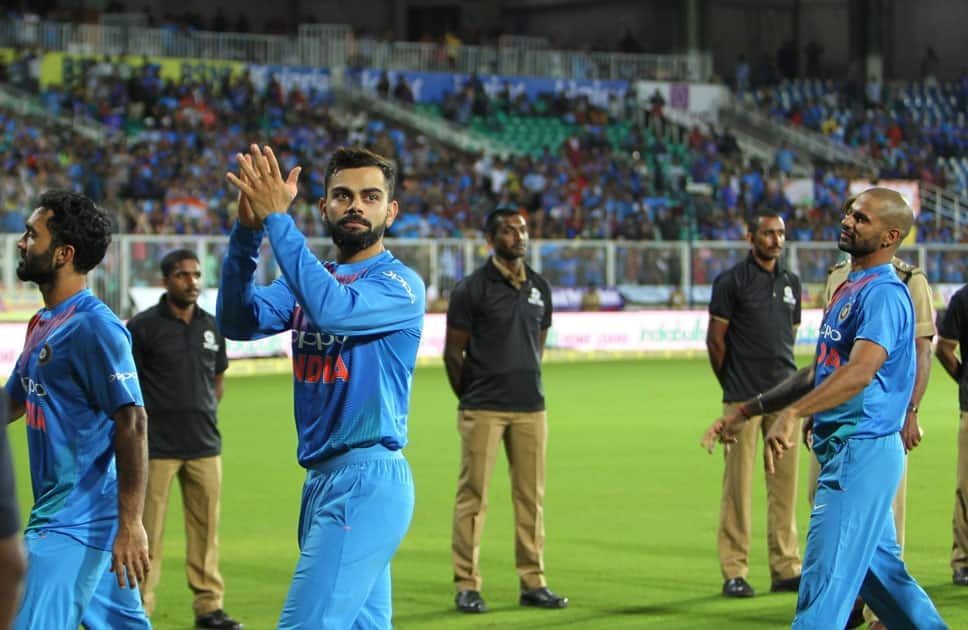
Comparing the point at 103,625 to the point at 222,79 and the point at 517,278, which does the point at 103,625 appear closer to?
the point at 517,278

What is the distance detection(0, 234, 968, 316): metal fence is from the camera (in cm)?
2759

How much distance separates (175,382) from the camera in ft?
29.9

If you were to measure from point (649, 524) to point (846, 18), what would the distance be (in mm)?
49575

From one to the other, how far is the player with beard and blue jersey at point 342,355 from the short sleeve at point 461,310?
162 inches

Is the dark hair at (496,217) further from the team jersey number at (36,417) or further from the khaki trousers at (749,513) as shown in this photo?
the team jersey number at (36,417)

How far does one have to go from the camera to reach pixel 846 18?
5847cm

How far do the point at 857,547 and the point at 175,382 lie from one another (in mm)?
4404

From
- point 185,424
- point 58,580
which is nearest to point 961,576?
point 185,424

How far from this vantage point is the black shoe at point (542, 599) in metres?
9.26

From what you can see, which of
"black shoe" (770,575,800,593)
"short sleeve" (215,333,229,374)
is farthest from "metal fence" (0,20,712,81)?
"black shoe" (770,575,800,593)

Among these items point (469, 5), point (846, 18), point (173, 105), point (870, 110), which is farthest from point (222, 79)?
point (846, 18)

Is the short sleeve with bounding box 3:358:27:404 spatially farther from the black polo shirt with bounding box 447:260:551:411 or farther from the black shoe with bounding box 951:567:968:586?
the black shoe with bounding box 951:567:968:586

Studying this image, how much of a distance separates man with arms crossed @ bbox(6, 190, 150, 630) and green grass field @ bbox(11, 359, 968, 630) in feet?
11.0

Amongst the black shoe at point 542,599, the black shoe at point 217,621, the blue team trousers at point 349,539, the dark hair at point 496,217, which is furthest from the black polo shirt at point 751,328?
the blue team trousers at point 349,539
